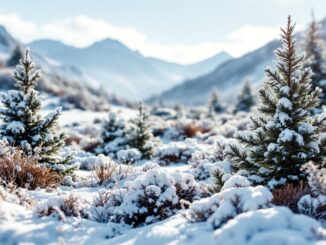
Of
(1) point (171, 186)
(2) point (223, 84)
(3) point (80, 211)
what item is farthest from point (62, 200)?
(2) point (223, 84)

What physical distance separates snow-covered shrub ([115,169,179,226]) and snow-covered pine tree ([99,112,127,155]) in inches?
380

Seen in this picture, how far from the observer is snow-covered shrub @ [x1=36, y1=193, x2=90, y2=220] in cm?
613

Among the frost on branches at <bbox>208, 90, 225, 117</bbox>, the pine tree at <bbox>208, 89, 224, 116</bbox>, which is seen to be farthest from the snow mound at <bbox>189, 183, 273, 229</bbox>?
the pine tree at <bbox>208, 89, 224, 116</bbox>

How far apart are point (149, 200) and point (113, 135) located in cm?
1093

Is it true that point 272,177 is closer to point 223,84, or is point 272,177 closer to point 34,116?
point 34,116

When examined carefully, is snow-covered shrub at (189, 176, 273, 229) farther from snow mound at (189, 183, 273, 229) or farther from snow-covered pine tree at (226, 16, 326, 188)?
snow-covered pine tree at (226, 16, 326, 188)

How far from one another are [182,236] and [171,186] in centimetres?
186

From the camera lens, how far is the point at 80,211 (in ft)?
21.4

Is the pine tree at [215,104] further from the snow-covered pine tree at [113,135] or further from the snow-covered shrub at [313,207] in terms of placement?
the snow-covered shrub at [313,207]

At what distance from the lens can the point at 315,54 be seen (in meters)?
23.7

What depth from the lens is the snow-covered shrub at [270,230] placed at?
446 centimetres

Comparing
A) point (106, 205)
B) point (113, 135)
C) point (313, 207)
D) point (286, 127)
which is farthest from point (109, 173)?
point (113, 135)

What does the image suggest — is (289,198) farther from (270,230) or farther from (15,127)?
(15,127)

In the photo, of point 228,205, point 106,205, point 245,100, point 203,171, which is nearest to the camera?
point 228,205
